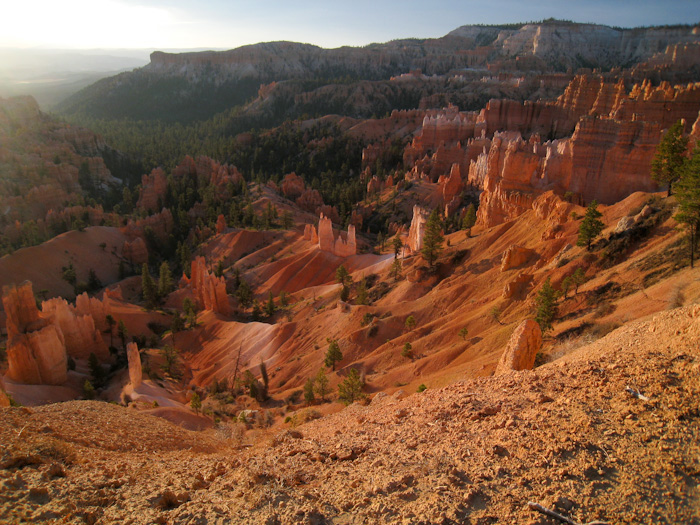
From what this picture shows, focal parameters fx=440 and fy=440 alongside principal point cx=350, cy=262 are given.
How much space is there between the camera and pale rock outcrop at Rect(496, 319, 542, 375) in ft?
50.0

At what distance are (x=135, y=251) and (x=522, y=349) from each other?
6074 centimetres

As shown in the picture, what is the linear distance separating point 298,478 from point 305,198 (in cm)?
7254

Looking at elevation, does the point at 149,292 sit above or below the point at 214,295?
below

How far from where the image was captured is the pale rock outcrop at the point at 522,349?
15228 mm

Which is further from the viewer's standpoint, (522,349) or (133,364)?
(133,364)

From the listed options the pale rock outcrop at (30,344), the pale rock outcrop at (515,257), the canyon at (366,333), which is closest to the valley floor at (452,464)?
the canyon at (366,333)

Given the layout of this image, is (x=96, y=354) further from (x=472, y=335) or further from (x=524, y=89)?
(x=524, y=89)

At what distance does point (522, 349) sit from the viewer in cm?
1530

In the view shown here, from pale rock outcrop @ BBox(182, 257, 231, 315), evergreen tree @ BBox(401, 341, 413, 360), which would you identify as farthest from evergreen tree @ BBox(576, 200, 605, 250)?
pale rock outcrop @ BBox(182, 257, 231, 315)

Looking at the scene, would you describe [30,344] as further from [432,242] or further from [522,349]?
[522,349]

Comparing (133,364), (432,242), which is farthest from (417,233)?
(133,364)

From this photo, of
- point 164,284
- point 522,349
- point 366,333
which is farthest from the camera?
point 164,284

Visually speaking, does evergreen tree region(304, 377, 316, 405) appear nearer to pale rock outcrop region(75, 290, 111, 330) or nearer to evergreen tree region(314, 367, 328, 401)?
evergreen tree region(314, 367, 328, 401)

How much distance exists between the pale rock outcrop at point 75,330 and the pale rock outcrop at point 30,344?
2151mm
